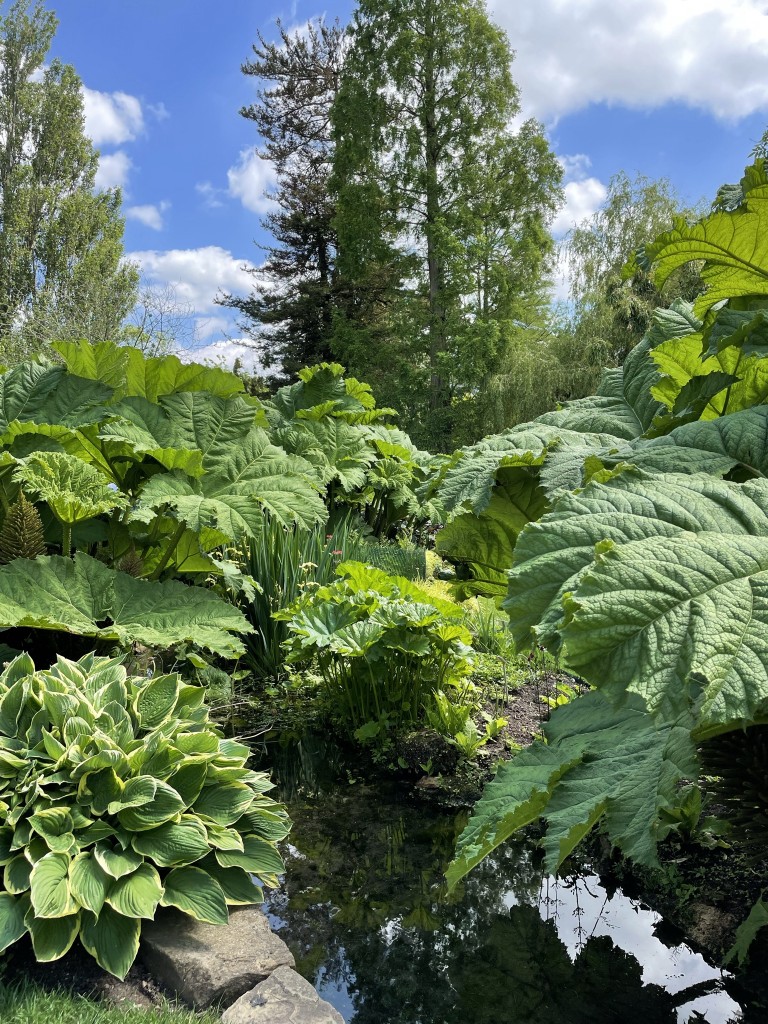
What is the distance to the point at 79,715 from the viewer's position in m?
2.17

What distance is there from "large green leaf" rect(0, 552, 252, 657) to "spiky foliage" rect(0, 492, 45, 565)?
16 cm

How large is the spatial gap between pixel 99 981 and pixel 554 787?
124cm

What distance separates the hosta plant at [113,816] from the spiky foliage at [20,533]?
1.72ft

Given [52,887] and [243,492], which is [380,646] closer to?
[243,492]

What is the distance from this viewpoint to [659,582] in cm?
83

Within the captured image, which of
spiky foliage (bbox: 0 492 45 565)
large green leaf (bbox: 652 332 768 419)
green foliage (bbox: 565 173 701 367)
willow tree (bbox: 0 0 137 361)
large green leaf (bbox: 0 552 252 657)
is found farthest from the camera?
willow tree (bbox: 0 0 137 361)

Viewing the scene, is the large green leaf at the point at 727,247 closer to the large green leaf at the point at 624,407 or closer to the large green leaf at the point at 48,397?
the large green leaf at the point at 624,407

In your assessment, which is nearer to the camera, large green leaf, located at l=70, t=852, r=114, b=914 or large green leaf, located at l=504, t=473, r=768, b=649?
large green leaf, located at l=504, t=473, r=768, b=649

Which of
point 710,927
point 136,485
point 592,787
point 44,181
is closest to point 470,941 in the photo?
point 710,927

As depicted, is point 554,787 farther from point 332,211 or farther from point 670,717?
point 332,211

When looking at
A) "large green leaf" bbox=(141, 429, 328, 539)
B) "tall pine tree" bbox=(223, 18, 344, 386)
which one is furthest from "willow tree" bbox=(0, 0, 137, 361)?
"large green leaf" bbox=(141, 429, 328, 539)

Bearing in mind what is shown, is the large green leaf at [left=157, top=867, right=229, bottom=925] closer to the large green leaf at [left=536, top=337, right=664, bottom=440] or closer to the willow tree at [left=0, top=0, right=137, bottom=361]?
the large green leaf at [left=536, top=337, right=664, bottom=440]

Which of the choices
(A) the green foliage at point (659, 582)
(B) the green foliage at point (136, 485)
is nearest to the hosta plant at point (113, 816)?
(B) the green foliage at point (136, 485)

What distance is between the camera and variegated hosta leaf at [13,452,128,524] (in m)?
2.62
